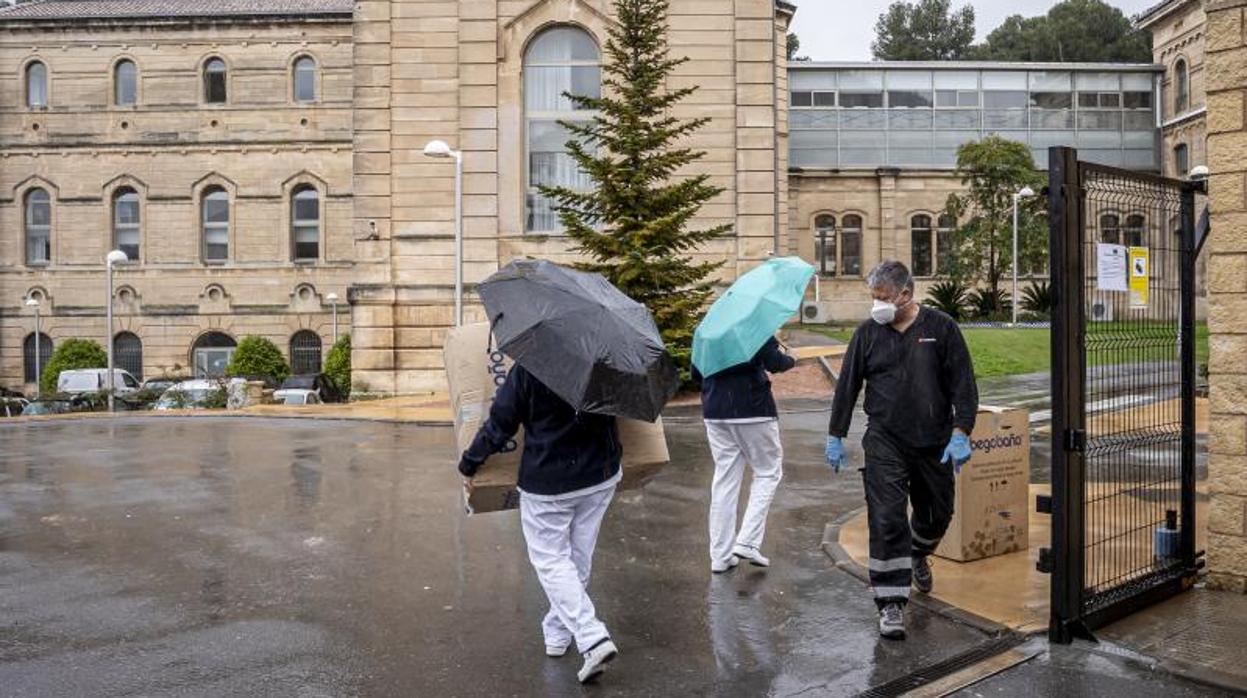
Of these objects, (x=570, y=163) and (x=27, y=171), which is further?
(x=27, y=171)

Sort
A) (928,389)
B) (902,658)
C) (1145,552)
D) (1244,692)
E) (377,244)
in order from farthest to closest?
1. (377,244)
2. (1145,552)
3. (928,389)
4. (902,658)
5. (1244,692)

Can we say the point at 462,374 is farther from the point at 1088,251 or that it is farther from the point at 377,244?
the point at 377,244

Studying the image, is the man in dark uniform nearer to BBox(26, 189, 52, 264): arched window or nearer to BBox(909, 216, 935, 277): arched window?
BBox(909, 216, 935, 277): arched window

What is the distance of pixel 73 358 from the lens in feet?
143

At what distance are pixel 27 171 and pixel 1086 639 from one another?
49.6 m

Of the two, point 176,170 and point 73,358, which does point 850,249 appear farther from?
point 73,358

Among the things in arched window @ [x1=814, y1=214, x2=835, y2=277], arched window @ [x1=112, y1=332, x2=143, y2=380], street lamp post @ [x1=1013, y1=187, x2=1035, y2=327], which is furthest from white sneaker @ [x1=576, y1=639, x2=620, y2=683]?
arched window @ [x1=112, y1=332, x2=143, y2=380]

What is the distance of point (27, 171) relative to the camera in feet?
151

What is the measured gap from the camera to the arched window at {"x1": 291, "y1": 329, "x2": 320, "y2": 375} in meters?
45.9

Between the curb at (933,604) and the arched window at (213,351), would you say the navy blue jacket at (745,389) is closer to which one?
the curb at (933,604)

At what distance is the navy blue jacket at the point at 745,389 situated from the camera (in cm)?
736

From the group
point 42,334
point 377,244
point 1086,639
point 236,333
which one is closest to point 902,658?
point 1086,639

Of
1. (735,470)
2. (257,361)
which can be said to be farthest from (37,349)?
(735,470)

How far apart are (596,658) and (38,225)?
48.4 meters
